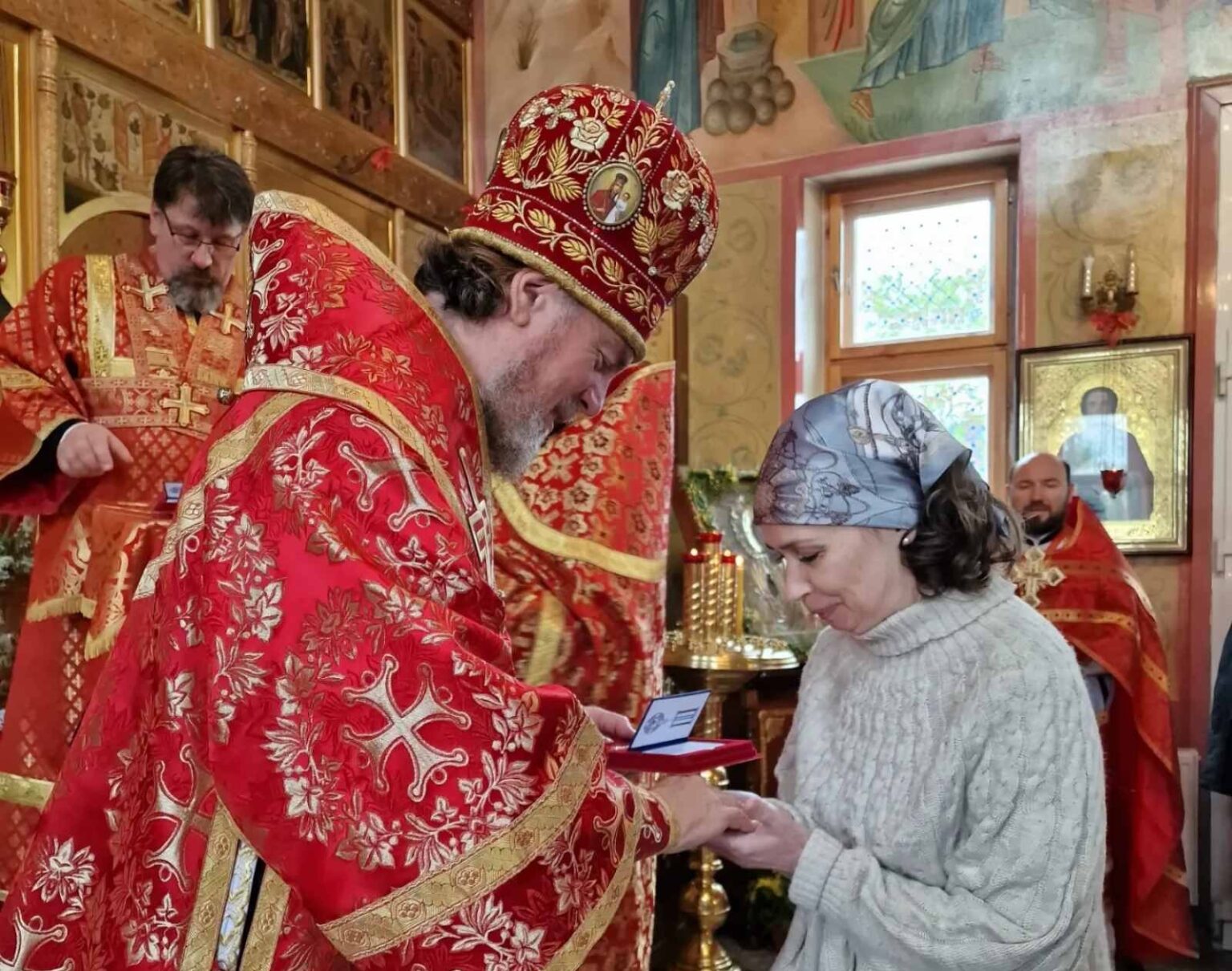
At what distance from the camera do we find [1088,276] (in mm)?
5664

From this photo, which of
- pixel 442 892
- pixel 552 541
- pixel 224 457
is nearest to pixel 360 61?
pixel 552 541

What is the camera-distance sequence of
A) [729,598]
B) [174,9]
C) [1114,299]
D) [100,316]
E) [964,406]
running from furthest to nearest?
1. [964,406]
2. [1114,299]
3. [174,9]
4. [729,598]
5. [100,316]

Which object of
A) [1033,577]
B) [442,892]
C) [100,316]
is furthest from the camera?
[1033,577]

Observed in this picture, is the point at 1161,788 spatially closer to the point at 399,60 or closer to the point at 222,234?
the point at 222,234

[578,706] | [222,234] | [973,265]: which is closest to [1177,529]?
[973,265]

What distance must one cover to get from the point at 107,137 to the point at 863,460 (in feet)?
12.4

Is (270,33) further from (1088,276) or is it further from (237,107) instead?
(1088,276)

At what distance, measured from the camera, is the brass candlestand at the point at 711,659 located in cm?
388

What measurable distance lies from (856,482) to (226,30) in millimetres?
4485

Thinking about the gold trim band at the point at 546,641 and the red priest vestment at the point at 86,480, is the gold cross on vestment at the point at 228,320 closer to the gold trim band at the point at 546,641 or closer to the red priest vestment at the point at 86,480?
the red priest vestment at the point at 86,480

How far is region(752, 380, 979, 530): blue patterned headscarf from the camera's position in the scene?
1.68 metres

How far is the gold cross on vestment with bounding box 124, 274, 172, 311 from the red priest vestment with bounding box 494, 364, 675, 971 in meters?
1.10

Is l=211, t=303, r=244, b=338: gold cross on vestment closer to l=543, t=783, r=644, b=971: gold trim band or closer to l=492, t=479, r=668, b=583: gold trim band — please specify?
l=492, t=479, r=668, b=583: gold trim band

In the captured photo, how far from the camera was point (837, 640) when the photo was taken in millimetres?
1957
